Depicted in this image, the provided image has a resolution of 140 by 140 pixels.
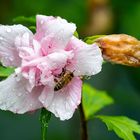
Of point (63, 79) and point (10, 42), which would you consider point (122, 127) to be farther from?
point (10, 42)

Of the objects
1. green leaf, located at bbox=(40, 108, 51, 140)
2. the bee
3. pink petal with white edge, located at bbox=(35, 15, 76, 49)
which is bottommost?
green leaf, located at bbox=(40, 108, 51, 140)

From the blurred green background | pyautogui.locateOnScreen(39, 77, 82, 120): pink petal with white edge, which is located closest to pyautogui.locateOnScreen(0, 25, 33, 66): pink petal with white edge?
pyautogui.locateOnScreen(39, 77, 82, 120): pink petal with white edge

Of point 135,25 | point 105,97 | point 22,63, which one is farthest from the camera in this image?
point 135,25

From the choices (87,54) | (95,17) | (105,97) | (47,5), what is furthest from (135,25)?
(87,54)

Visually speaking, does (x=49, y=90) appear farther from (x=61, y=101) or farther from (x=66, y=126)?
(x=66, y=126)

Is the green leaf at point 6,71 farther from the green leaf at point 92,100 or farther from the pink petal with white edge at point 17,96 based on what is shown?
the green leaf at point 92,100

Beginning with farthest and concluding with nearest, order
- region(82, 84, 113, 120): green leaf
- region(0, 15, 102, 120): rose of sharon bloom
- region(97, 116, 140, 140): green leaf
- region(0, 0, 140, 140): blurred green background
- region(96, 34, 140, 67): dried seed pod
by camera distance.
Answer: region(0, 0, 140, 140): blurred green background
region(82, 84, 113, 120): green leaf
region(97, 116, 140, 140): green leaf
region(96, 34, 140, 67): dried seed pod
region(0, 15, 102, 120): rose of sharon bloom

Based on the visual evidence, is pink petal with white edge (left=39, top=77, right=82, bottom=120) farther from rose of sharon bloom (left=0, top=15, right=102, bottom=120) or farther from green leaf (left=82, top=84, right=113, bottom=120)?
green leaf (left=82, top=84, right=113, bottom=120)
